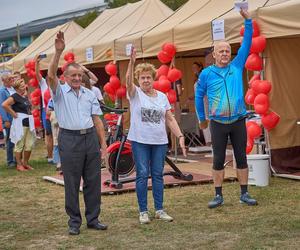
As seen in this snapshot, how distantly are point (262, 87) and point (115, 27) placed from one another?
727 centimetres

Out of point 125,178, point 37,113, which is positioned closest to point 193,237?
point 125,178

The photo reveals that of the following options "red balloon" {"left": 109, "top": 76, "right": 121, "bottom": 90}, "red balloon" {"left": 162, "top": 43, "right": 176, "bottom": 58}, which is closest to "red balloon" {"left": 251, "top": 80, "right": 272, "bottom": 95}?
"red balloon" {"left": 162, "top": 43, "right": 176, "bottom": 58}

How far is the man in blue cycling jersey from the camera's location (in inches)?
273

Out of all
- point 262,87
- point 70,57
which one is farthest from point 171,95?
point 70,57

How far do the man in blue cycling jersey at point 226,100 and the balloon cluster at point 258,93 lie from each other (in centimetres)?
147

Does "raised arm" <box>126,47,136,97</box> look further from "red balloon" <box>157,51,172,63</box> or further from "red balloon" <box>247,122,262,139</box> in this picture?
"red balloon" <box>157,51,172,63</box>

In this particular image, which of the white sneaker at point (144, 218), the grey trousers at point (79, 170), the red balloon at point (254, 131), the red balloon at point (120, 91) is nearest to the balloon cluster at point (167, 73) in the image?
the red balloon at point (254, 131)

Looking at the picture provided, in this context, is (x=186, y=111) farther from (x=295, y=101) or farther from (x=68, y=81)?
(x=68, y=81)

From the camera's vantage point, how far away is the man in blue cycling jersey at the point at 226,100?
273 inches

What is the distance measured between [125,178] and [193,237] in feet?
10.8

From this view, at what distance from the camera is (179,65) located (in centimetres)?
1490

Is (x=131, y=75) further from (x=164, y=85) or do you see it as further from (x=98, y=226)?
(x=164, y=85)

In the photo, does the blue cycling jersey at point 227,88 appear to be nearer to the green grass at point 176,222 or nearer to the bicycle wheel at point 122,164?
the green grass at point 176,222

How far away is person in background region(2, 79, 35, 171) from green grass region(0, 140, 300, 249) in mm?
2654
